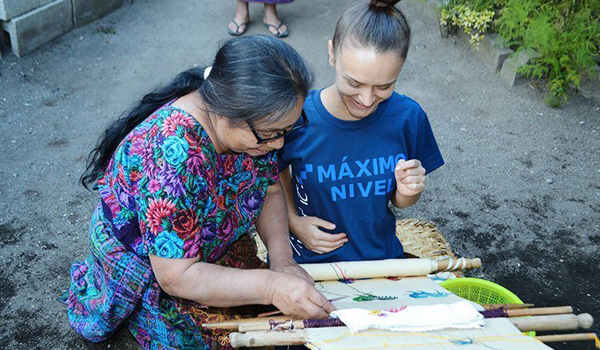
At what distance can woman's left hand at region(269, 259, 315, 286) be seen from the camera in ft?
6.22

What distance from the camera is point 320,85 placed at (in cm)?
473

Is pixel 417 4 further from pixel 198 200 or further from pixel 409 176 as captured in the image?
pixel 198 200

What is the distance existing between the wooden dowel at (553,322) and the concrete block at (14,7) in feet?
14.4

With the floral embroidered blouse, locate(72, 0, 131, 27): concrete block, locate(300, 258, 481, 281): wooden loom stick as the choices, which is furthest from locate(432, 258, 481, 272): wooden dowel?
locate(72, 0, 131, 27): concrete block

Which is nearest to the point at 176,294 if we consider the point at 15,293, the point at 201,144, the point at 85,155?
the point at 201,144

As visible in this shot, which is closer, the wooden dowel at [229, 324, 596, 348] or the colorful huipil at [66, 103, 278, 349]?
the wooden dowel at [229, 324, 596, 348]

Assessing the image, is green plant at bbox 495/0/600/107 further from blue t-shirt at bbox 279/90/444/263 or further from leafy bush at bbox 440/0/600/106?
blue t-shirt at bbox 279/90/444/263

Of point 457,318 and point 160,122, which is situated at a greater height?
point 160,122

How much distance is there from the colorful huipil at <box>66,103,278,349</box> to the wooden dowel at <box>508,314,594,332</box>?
3.11 feet

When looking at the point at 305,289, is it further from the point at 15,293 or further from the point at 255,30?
the point at 255,30

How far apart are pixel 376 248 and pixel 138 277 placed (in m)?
0.89

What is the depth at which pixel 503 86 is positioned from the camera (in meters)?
4.75

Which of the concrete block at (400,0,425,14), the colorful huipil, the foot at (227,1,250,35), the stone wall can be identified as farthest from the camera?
the concrete block at (400,0,425,14)

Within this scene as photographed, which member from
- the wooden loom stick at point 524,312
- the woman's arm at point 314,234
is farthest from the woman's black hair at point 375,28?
the wooden loom stick at point 524,312
